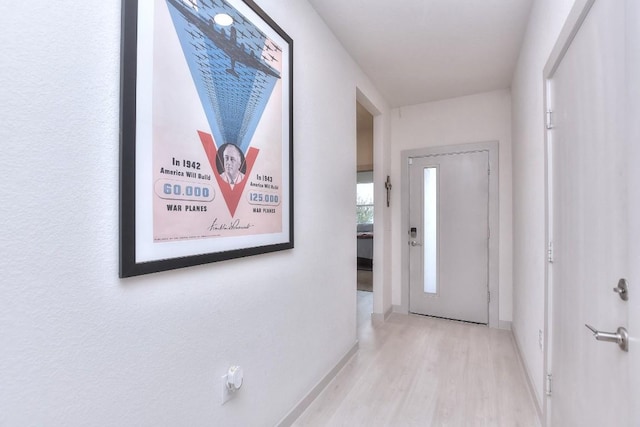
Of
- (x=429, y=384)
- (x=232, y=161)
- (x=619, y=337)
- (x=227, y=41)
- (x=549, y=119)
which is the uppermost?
(x=227, y=41)

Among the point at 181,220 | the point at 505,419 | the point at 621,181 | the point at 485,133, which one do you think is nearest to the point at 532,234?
the point at 505,419

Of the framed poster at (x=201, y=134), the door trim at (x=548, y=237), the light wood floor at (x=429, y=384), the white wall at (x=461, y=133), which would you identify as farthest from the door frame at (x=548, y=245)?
the white wall at (x=461, y=133)

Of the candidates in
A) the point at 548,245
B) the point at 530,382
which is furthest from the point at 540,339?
the point at 548,245

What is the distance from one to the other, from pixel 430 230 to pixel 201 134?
10.3 feet

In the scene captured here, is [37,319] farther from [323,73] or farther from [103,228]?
[323,73]

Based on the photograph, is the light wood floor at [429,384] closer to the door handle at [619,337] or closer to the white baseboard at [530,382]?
the white baseboard at [530,382]

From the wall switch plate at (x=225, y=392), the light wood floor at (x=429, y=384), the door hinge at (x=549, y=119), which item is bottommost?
the light wood floor at (x=429, y=384)

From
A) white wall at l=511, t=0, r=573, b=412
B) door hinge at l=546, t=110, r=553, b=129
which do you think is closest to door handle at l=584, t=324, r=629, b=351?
white wall at l=511, t=0, r=573, b=412

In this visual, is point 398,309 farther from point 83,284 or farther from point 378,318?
point 83,284

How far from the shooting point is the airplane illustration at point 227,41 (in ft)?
3.78

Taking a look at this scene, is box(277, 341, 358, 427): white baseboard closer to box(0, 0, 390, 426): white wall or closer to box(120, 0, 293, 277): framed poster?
box(0, 0, 390, 426): white wall

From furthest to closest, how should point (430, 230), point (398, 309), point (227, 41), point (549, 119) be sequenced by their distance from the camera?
point (398, 309) < point (430, 230) < point (549, 119) < point (227, 41)

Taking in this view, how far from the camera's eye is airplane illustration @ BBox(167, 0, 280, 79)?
115cm

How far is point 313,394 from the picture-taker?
2031 millimetres
